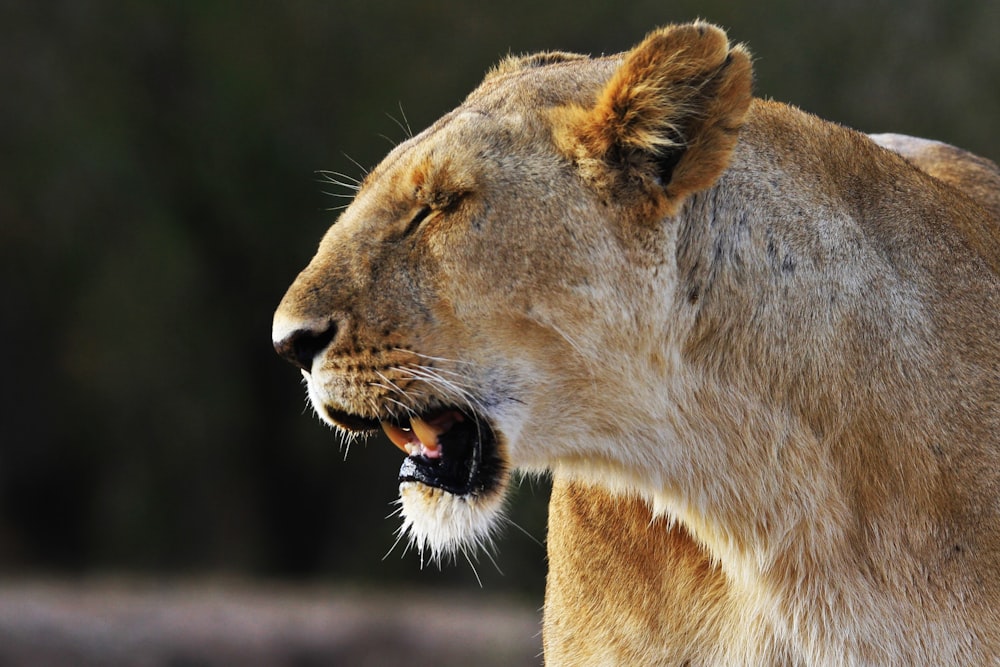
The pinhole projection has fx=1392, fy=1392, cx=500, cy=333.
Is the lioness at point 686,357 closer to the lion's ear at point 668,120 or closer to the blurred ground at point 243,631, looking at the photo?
the lion's ear at point 668,120

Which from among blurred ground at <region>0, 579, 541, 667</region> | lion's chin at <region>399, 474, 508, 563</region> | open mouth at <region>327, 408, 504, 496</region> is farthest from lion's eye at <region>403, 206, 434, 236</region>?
blurred ground at <region>0, 579, 541, 667</region>

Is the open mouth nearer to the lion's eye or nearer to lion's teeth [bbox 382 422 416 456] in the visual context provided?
lion's teeth [bbox 382 422 416 456]

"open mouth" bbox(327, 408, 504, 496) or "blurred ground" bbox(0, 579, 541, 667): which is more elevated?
"open mouth" bbox(327, 408, 504, 496)

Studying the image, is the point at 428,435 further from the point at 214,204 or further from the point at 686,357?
the point at 214,204

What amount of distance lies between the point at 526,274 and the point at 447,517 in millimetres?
560

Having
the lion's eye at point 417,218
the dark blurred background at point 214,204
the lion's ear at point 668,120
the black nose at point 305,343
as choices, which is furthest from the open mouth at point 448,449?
the dark blurred background at point 214,204

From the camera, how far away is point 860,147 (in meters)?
3.27

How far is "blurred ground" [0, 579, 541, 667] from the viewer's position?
25.9ft

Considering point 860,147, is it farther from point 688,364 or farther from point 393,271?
point 393,271

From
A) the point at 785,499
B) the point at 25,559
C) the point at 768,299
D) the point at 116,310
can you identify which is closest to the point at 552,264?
the point at 768,299

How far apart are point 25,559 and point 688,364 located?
10551mm

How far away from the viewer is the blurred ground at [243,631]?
790 centimetres

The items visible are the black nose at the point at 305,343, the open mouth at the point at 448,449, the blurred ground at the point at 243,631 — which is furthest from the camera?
the blurred ground at the point at 243,631

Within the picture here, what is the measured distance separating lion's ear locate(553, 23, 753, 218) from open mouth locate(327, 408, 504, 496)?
58 centimetres
